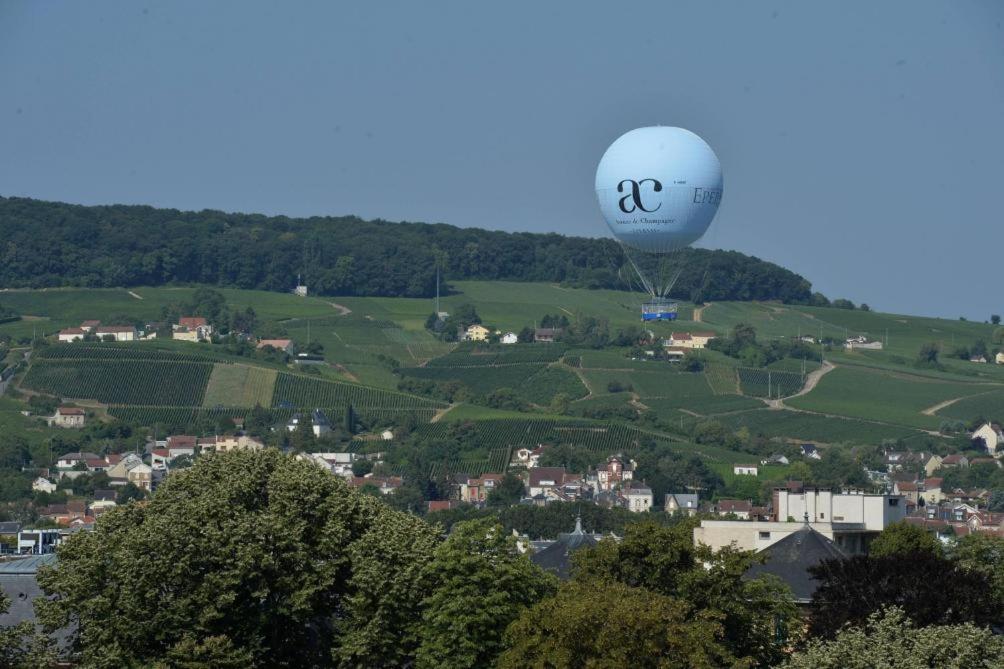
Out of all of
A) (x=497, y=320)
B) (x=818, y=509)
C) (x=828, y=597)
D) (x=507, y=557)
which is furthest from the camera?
(x=497, y=320)

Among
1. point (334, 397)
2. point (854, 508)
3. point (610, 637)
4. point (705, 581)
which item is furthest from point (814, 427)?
point (610, 637)

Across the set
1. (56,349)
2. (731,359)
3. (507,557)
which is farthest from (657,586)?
(731,359)

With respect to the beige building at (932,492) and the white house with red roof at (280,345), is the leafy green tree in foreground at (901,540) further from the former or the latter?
the white house with red roof at (280,345)

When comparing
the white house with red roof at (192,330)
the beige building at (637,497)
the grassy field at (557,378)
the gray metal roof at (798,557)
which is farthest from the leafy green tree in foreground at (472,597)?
the white house with red roof at (192,330)

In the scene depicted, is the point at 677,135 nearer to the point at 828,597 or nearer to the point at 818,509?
the point at 818,509

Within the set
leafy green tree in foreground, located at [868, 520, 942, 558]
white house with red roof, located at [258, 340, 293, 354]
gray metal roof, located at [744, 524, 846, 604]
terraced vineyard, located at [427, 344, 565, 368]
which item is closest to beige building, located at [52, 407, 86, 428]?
white house with red roof, located at [258, 340, 293, 354]
